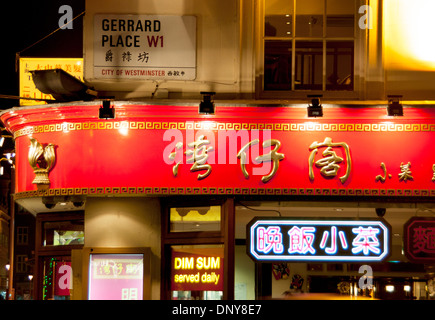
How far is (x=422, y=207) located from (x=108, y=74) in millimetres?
6067

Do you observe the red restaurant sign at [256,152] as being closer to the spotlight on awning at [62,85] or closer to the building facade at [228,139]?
the building facade at [228,139]

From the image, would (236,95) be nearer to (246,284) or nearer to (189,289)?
(189,289)

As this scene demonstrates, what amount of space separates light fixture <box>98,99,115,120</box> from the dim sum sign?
2.97 metres

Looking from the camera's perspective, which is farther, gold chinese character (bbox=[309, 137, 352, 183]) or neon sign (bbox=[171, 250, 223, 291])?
neon sign (bbox=[171, 250, 223, 291])

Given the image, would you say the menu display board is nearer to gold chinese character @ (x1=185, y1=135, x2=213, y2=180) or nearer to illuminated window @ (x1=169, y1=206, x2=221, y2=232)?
illuminated window @ (x1=169, y1=206, x2=221, y2=232)

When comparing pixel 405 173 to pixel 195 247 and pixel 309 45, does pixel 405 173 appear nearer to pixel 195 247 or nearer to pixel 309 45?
pixel 309 45

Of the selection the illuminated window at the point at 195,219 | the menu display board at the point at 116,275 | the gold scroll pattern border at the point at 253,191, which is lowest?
the menu display board at the point at 116,275

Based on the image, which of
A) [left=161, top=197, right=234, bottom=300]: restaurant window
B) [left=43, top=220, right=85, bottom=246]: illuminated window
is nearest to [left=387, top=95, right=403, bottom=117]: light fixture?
[left=161, top=197, right=234, bottom=300]: restaurant window

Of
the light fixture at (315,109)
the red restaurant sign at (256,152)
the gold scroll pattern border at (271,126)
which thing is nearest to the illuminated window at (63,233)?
the red restaurant sign at (256,152)

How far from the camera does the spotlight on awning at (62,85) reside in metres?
12.3

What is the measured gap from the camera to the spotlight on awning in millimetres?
12312

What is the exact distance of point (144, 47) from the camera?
41.6 feet

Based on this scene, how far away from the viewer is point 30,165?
12812 millimetres

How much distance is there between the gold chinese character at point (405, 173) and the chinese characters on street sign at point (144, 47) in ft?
12.6
